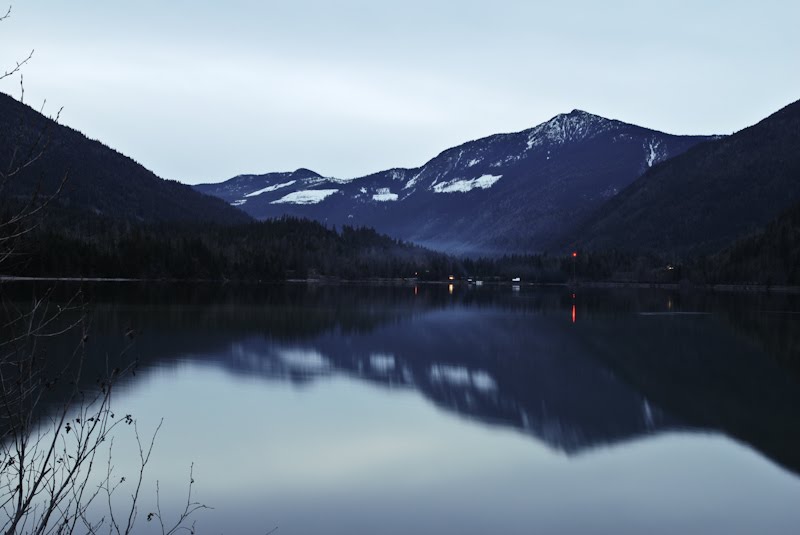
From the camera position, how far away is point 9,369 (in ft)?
66.9

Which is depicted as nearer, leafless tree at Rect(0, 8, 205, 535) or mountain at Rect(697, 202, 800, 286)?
leafless tree at Rect(0, 8, 205, 535)

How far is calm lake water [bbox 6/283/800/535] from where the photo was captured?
1407 cm

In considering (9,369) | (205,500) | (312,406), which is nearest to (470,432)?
(312,406)

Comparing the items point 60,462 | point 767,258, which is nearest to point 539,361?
point 60,462

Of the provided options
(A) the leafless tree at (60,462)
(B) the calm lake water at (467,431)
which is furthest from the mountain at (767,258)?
(A) the leafless tree at (60,462)

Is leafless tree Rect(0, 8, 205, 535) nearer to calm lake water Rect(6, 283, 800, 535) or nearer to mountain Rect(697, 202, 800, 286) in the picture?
calm lake water Rect(6, 283, 800, 535)

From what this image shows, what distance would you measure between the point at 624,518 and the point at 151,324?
39.8 m

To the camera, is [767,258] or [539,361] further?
[767,258]

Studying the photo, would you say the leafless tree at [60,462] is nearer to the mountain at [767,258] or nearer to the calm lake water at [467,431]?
the calm lake water at [467,431]

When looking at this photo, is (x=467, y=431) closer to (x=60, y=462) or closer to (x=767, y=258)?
(x=60, y=462)

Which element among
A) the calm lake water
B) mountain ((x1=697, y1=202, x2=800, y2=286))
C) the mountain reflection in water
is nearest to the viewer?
the calm lake water

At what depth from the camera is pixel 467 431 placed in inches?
836

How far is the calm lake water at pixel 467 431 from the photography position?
14.1 metres

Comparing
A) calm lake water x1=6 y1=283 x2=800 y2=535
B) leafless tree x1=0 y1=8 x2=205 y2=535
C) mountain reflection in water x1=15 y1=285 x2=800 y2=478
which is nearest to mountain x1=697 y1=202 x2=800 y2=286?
mountain reflection in water x1=15 y1=285 x2=800 y2=478
